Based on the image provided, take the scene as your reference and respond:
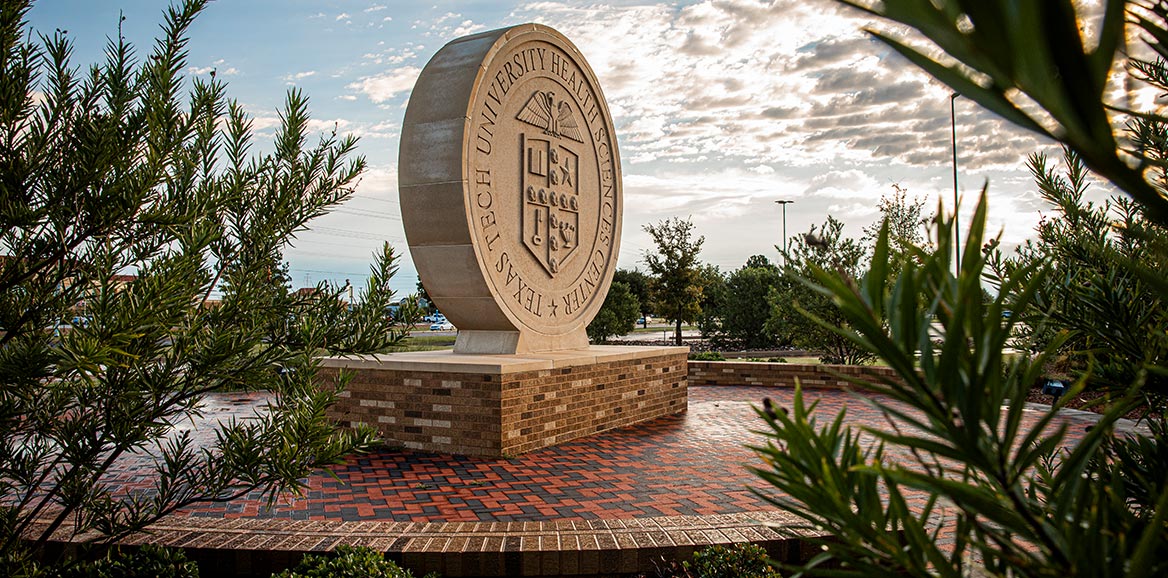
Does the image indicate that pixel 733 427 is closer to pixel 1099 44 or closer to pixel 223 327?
pixel 223 327

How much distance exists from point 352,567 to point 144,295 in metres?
1.99

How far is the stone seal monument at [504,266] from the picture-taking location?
8273 mm

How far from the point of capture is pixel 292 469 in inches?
112

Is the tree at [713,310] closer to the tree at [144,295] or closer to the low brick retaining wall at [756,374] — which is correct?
the low brick retaining wall at [756,374]

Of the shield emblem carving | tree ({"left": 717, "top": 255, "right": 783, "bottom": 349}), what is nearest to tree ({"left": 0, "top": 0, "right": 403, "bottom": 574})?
the shield emblem carving

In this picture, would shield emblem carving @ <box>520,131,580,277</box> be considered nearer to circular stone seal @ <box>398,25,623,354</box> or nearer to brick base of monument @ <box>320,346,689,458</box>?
circular stone seal @ <box>398,25,623,354</box>

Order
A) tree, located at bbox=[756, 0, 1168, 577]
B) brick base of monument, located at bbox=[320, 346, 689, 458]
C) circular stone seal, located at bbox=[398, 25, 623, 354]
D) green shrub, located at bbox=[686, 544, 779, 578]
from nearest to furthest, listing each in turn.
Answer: tree, located at bbox=[756, 0, 1168, 577]
green shrub, located at bbox=[686, 544, 779, 578]
brick base of monument, located at bbox=[320, 346, 689, 458]
circular stone seal, located at bbox=[398, 25, 623, 354]

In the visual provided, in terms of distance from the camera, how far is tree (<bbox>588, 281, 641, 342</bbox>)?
1173 inches

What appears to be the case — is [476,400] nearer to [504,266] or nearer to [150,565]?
[504,266]

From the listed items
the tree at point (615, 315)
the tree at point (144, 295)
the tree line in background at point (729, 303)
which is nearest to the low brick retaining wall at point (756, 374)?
Result: the tree line in background at point (729, 303)

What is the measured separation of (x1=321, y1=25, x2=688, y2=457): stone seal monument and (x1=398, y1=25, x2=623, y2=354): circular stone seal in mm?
20

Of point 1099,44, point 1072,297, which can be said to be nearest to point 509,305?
point 1072,297

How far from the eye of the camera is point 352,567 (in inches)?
153

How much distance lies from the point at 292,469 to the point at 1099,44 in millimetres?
2780
